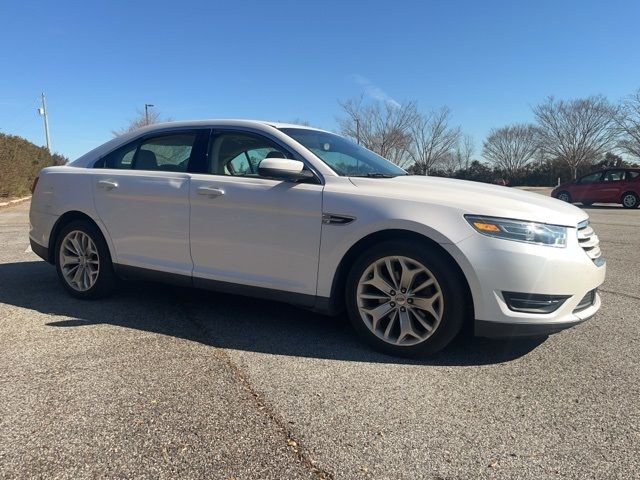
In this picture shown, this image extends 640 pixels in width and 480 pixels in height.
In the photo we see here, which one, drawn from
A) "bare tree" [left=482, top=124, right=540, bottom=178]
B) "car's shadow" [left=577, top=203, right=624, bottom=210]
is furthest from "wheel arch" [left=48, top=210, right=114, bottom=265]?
"bare tree" [left=482, top=124, right=540, bottom=178]

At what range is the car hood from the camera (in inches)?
124

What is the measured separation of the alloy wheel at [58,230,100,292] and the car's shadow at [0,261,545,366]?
0.19 m

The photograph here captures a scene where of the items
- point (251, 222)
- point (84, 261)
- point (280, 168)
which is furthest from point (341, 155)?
point (84, 261)

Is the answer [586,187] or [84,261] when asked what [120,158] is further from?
[586,187]

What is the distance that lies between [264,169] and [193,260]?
1.08 meters

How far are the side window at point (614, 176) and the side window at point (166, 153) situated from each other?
62.4 feet

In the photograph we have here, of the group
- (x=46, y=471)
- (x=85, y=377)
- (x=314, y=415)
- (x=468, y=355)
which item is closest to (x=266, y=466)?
(x=314, y=415)

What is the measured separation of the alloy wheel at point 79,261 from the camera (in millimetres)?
4645

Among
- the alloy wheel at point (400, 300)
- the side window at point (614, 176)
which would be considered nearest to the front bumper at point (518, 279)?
the alloy wheel at point (400, 300)

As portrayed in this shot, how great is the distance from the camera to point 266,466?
216 centimetres

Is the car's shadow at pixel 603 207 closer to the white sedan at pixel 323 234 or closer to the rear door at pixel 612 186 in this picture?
the rear door at pixel 612 186

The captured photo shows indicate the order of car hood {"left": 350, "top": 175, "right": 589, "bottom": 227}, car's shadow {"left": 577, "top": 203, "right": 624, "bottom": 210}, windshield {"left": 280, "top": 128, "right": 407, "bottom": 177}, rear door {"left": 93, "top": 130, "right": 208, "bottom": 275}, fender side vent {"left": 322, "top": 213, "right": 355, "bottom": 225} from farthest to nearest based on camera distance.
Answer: car's shadow {"left": 577, "top": 203, "right": 624, "bottom": 210}, rear door {"left": 93, "top": 130, "right": 208, "bottom": 275}, windshield {"left": 280, "top": 128, "right": 407, "bottom": 177}, fender side vent {"left": 322, "top": 213, "right": 355, "bottom": 225}, car hood {"left": 350, "top": 175, "right": 589, "bottom": 227}

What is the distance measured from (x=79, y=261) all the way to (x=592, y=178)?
19.6 metres

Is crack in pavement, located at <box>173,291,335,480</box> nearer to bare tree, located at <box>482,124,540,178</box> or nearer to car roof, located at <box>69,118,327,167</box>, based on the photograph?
car roof, located at <box>69,118,327,167</box>
